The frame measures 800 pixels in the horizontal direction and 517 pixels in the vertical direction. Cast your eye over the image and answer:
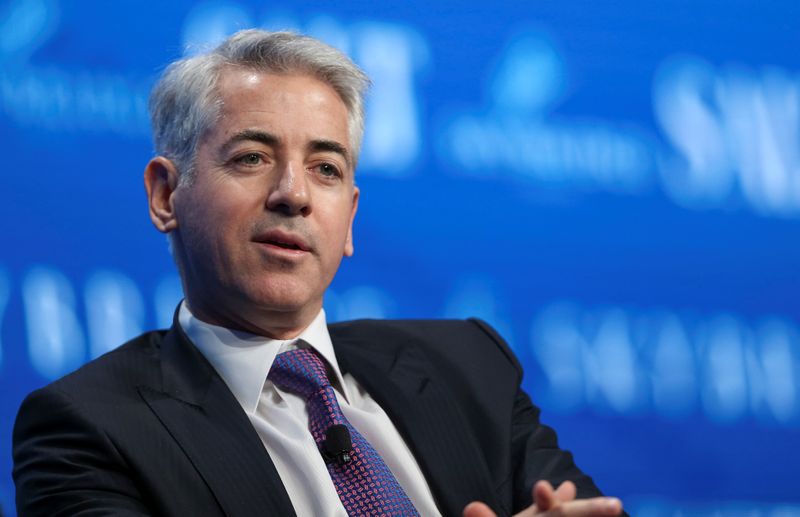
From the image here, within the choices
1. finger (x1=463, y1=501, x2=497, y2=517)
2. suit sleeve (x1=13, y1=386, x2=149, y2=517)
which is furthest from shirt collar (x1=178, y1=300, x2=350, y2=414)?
finger (x1=463, y1=501, x2=497, y2=517)

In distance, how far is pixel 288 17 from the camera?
2.35 m

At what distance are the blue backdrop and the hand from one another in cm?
122

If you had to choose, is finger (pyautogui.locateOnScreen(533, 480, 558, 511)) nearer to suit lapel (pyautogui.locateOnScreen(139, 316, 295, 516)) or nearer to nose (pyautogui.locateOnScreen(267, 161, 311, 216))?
suit lapel (pyautogui.locateOnScreen(139, 316, 295, 516))

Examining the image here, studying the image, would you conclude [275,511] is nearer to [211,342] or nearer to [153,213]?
[211,342]

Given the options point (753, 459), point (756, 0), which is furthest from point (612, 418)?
point (756, 0)

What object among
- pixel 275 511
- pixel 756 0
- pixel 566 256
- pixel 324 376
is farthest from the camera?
pixel 756 0

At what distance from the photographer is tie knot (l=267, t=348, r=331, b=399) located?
1.66m

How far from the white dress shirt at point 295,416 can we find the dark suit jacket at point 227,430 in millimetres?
25

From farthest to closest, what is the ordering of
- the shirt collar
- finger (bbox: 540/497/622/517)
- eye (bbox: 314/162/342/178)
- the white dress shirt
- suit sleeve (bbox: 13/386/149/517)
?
eye (bbox: 314/162/342/178) → the shirt collar → the white dress shirt → suit sleeve (bbox: 13/386/149/517) → finger (bbox: 540/497/622/517)

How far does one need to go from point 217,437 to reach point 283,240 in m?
0.35

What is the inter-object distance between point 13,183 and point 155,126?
511 mm

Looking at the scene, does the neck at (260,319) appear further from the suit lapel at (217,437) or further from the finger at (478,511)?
the finger at (478,511)

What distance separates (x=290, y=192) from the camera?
164 cm

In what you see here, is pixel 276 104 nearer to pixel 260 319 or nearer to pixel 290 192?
pixel 290 192
